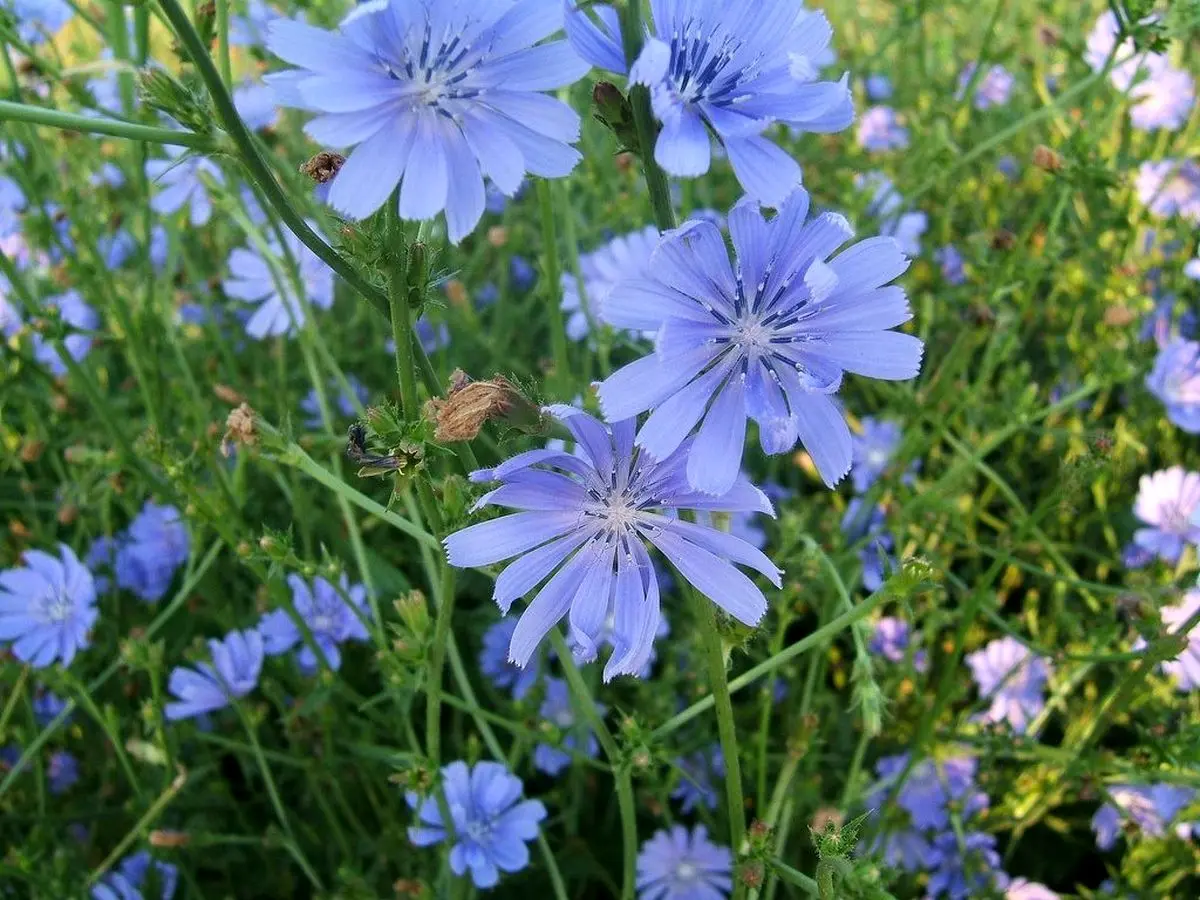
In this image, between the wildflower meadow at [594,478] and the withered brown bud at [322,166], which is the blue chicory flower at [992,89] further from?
the withered brown bud at [322,166]

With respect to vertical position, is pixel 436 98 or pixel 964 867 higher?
pixel 436 98

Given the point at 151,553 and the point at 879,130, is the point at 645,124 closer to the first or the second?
the point at 151,553

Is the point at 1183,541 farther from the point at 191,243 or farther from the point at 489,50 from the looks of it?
the point at 191,243

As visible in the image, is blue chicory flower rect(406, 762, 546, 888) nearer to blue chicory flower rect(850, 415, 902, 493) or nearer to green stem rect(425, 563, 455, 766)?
green stem rect(425, 563, 455, 766)

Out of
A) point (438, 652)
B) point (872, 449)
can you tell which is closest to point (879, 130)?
point (872, 449)

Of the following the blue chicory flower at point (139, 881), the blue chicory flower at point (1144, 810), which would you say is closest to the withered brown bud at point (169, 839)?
the blue chicory flower at point (139, 881)
